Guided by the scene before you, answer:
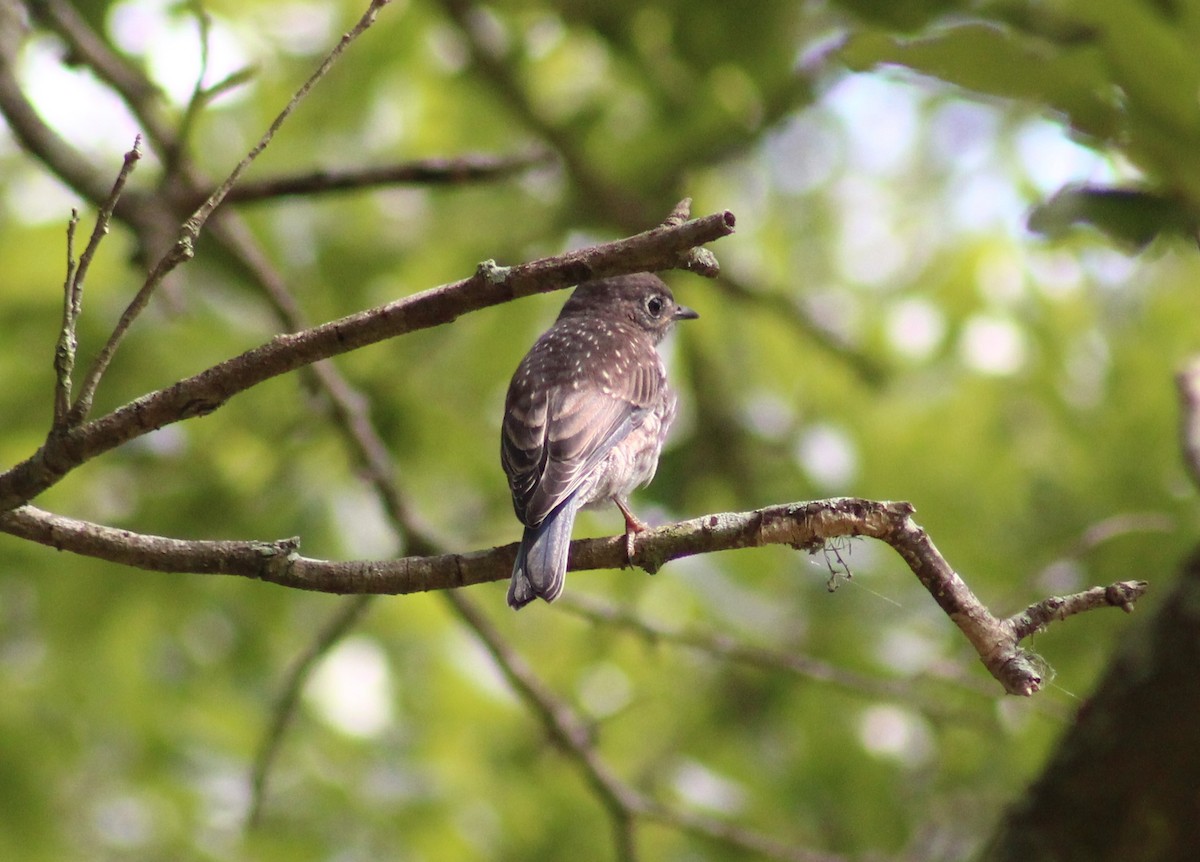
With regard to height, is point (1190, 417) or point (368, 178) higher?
point (368, 178)

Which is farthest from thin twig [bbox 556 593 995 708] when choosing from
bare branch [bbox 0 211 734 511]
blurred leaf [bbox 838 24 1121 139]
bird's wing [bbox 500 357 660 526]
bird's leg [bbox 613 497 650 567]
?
blurred leaf [bbox 838 24 1121 139]

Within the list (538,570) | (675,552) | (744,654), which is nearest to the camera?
(675,552)

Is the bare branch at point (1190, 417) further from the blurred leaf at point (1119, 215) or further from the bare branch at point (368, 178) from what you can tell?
the bare branch at point (368, 178)

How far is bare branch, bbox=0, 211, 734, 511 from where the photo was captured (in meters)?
2.23

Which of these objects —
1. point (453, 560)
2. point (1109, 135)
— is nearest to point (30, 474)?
point (453, 560)

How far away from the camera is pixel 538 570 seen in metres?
3.29

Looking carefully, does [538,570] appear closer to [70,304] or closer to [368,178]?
[70,304]

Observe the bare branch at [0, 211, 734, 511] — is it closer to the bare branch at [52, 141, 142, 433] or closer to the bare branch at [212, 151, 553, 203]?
the bare branch at [52, 141, 142, 433]

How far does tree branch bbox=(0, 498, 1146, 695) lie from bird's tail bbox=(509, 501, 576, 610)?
54 cm

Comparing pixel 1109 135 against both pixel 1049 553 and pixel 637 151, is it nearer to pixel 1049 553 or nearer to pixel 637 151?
pixel 1049 553

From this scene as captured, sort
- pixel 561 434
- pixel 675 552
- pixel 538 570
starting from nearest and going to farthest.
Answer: pixel 675 552
pixel 538 570
pixel 561 434

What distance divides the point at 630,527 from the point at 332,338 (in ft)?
5.66

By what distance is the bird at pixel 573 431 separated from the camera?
360 centimetres

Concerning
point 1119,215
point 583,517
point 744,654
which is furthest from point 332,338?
point 583,517
